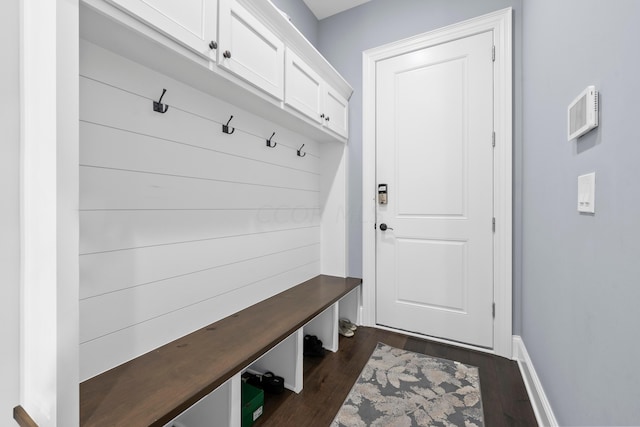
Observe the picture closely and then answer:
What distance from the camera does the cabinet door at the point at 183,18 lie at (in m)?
0.97

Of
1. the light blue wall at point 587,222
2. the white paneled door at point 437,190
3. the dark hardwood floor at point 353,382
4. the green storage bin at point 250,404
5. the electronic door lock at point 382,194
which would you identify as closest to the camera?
the light blue wall at point 587,222

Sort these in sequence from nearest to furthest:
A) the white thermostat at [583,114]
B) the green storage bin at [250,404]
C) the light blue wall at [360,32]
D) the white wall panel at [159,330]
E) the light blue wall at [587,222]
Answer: the light blue wall at [587,222] < the white thermostat at [583,114] < the white wall panel at [159,330] < the green storage bin at [250,404] < the light blue wall at [360,32]

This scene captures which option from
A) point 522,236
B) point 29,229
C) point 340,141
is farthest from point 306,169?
point 29,229

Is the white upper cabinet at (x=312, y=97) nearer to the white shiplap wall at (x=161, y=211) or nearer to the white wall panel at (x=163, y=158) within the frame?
the white shiplap wall at (x=161, y=211)

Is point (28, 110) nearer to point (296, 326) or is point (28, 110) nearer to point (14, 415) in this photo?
point (14, 415)

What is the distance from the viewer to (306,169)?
2.52 meters

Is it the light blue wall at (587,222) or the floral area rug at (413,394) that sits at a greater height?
the light blue wall at (587,222)

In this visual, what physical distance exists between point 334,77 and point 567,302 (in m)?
2.07

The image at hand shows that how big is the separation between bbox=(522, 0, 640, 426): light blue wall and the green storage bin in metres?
1.33

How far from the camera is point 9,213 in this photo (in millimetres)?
801

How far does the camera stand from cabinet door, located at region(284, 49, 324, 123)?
180cm

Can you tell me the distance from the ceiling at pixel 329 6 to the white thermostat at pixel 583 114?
2228 millimetres

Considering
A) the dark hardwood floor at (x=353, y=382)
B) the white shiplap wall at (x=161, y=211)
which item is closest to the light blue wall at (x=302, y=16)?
the white shiplap wall at (x=161, y=211)

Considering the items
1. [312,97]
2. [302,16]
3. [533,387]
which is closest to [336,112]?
[312,97]
